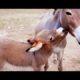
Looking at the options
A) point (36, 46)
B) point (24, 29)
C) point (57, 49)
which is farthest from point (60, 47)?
point (24, 29)

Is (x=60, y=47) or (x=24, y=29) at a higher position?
(x=24, y=29)

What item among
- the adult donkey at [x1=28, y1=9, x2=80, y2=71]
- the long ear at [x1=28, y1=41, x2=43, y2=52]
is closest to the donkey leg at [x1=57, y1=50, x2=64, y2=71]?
the adult donkey at [x1=28, y1=9, x2=80, y2=71]

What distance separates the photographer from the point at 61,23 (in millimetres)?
1934

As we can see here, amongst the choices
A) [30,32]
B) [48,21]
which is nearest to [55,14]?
[48,21]

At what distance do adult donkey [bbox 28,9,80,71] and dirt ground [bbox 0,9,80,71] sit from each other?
0.03 m

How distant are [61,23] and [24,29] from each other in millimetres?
261

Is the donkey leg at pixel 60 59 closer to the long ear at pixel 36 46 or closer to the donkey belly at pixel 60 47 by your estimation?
the donkey belly at pixel 60 47

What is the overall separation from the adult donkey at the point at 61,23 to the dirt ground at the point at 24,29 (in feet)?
0.10

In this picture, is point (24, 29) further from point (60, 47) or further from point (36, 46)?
point (60, 47)

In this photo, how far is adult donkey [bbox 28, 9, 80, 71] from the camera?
191 centimetres
